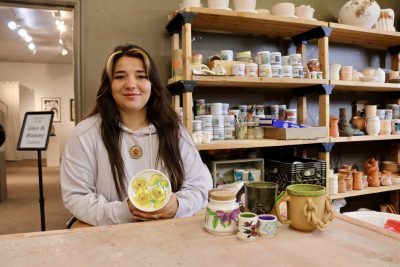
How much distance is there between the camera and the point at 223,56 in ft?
7.70

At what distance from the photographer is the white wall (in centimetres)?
891

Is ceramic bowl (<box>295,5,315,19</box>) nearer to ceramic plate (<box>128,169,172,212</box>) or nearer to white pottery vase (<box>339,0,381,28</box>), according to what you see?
white pottery vase (<box>339,0,381,28</box>)

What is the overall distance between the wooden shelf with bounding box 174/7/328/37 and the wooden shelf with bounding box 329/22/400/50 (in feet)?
0.72

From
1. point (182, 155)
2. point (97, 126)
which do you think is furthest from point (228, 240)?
point (97, 126)

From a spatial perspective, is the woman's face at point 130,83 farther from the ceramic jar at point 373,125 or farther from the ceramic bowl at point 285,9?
the ceramic jar at point 373,125

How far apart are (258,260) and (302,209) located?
23 centimetres

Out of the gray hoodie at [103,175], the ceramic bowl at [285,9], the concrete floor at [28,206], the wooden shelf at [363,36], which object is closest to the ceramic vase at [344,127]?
the wooden shelf at [363,36]

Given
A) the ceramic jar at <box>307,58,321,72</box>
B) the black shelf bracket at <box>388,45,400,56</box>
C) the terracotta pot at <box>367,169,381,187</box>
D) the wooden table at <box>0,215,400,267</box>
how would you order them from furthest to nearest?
the black shelf bracket at <box>388,45,400,56</box>
the terracotta pot at <box>367,169,381,187</box>
the ceramic jar at <box>307,58,321,72</box>
the wooden table at <box>0,215,400,267</box>

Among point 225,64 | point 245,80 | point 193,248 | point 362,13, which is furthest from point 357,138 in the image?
point 193,248

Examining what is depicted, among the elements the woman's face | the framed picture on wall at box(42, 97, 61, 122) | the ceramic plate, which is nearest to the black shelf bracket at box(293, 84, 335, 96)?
the woman's face

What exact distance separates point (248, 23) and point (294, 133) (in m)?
0.84

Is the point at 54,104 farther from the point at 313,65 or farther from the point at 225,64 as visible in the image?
the point at 313,65

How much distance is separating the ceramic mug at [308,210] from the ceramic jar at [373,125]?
2.09 m

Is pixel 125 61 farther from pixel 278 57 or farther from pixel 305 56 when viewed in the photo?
pixel 305 56
